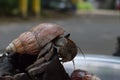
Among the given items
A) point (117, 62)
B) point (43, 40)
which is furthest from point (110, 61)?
point (43, 40)

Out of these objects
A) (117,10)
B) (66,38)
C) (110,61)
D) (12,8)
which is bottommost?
(117,10)

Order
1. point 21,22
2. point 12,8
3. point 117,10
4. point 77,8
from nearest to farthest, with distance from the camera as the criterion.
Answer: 1. point 21,22
2. point 12,8
3. point 77,8
4. point 117,10

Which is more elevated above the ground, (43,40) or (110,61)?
(43,40)

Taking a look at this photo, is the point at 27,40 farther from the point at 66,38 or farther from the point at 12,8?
the point at 12,8

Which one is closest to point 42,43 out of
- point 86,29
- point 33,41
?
point 33,41

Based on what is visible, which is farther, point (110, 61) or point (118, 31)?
point (118, 31)

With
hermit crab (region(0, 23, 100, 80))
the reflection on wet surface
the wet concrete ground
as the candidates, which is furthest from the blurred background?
hermit crab (region(0, 23, 100, 80))

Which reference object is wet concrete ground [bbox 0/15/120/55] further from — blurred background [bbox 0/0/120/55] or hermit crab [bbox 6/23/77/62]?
hermit crab [bbox 6/23/77/62]

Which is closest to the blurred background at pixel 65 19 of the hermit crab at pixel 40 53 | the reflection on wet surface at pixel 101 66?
the reflection on wet surface at pixel 101 66

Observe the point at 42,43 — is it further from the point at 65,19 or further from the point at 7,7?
the point at 65,19
